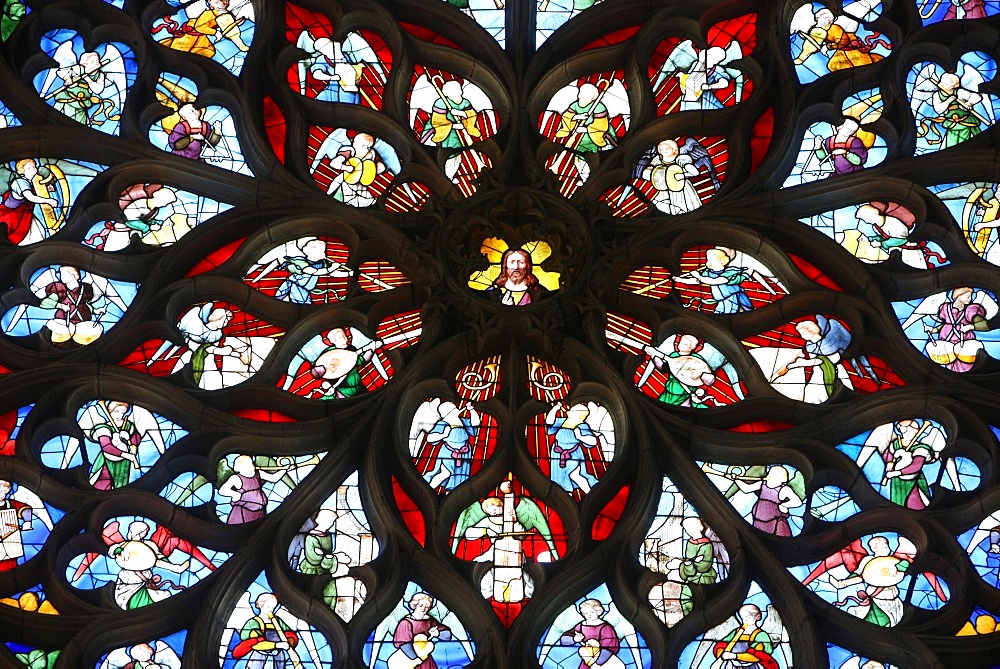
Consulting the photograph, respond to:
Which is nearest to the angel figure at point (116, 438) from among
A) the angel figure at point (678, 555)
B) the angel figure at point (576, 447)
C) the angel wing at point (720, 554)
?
the angel figure at point (576, 447)

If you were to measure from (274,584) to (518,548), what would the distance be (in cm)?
132

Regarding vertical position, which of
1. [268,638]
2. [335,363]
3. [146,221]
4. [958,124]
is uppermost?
[958,124]

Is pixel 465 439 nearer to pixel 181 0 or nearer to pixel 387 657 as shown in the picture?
pixel 387 657

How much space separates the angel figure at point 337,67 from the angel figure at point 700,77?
1.78m

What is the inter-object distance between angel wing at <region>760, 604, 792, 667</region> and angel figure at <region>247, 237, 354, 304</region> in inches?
125

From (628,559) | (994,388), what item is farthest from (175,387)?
(994,388)

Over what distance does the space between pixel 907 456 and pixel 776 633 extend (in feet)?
4.52

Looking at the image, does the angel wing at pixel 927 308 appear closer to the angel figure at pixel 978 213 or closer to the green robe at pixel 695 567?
the angel figure at pixel 978 213

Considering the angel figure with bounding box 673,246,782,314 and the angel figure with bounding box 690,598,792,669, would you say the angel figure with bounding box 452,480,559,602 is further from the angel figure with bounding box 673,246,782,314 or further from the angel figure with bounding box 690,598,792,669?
the angel figure with bounding box 673,246,782,314

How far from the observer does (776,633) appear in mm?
12602

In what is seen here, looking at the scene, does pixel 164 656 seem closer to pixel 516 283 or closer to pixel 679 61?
pixel 516 283

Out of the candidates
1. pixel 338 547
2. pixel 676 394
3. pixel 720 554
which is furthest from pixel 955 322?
pixel 338 547

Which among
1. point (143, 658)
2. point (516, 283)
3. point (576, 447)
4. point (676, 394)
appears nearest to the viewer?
point (143, 658)

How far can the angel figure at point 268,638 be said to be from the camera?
12.5m
